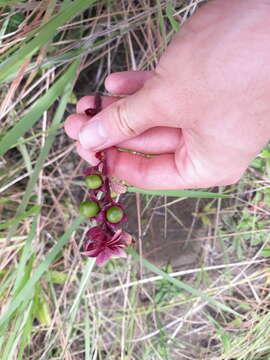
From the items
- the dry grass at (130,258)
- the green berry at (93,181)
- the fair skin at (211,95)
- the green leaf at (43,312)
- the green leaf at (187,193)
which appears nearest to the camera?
the fair skin at (211,95)

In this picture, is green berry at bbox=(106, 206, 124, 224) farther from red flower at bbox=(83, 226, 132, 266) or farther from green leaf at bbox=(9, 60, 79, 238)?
green leaf at bbox=(9, 60, 79, 238)

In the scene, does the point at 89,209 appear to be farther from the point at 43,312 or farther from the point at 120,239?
the point at 43,312

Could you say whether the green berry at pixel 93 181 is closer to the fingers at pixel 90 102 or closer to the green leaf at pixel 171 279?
the fingers at pixel 90 102

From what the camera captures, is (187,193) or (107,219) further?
(187,193)

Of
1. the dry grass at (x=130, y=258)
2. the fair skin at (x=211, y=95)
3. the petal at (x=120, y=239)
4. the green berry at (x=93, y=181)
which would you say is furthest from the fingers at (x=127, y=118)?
the dry grass at (x=130, y=258)

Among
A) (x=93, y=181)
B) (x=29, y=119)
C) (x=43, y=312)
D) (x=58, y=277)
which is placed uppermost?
(x=29, y=119)

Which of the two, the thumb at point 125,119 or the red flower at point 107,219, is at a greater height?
the thumb at point 125,119

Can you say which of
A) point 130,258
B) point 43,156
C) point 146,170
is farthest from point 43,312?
point 146,170
